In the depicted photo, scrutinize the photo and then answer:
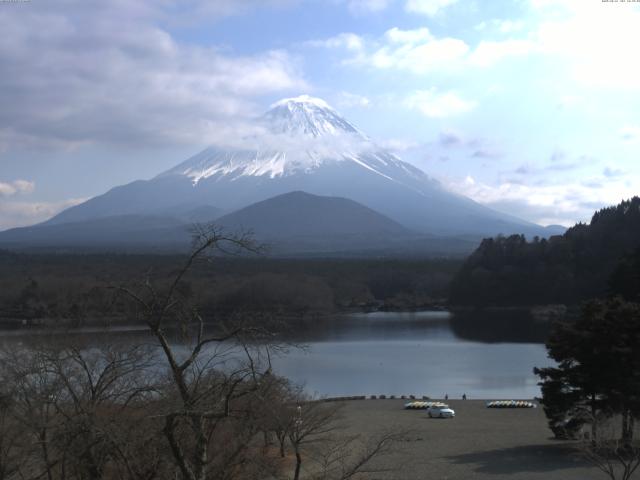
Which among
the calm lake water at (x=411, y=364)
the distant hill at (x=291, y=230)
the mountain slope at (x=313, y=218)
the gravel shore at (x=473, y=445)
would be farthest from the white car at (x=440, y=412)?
the mountain slope at (x=313, y=218)

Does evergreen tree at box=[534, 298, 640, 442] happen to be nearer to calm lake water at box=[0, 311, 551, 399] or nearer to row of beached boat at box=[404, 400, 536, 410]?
calm lake water at box=[0, 311, 551, 399]

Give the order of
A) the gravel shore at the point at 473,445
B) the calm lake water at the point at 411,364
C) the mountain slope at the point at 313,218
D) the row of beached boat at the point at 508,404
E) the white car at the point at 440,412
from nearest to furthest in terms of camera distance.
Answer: the gravel shore at the point at 473,445 → the white car at the point at 440,412 → the row of beached boat at the point at 508,404 → the calm lake water at the point at 411,364 → the mountain slope at the point at 313,218

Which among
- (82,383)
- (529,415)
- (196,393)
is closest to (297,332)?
(529,415)

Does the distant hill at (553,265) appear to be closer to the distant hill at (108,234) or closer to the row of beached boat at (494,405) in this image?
the row of beached boat at (494,405)

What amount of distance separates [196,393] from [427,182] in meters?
154

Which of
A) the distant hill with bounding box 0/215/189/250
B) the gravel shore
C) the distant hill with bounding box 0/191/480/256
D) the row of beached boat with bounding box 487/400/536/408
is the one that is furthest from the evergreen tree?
the distant hill with bounding box 0/215/189/250

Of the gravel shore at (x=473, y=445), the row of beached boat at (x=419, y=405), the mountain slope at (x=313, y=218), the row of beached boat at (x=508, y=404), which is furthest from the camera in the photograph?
Result: the mountain slope at (x=313, y=218)

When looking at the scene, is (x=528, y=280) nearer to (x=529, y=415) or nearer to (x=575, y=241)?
(x=575, y=241)

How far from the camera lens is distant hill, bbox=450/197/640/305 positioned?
43594 mm

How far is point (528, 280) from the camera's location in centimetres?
4550

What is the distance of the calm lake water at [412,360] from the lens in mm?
19469

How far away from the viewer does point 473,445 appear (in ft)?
39.3

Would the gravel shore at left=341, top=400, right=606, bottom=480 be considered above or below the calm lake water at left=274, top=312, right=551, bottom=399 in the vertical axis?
above

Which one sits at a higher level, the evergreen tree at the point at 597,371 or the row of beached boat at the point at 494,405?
the evergreen tree at the point at 597,371
